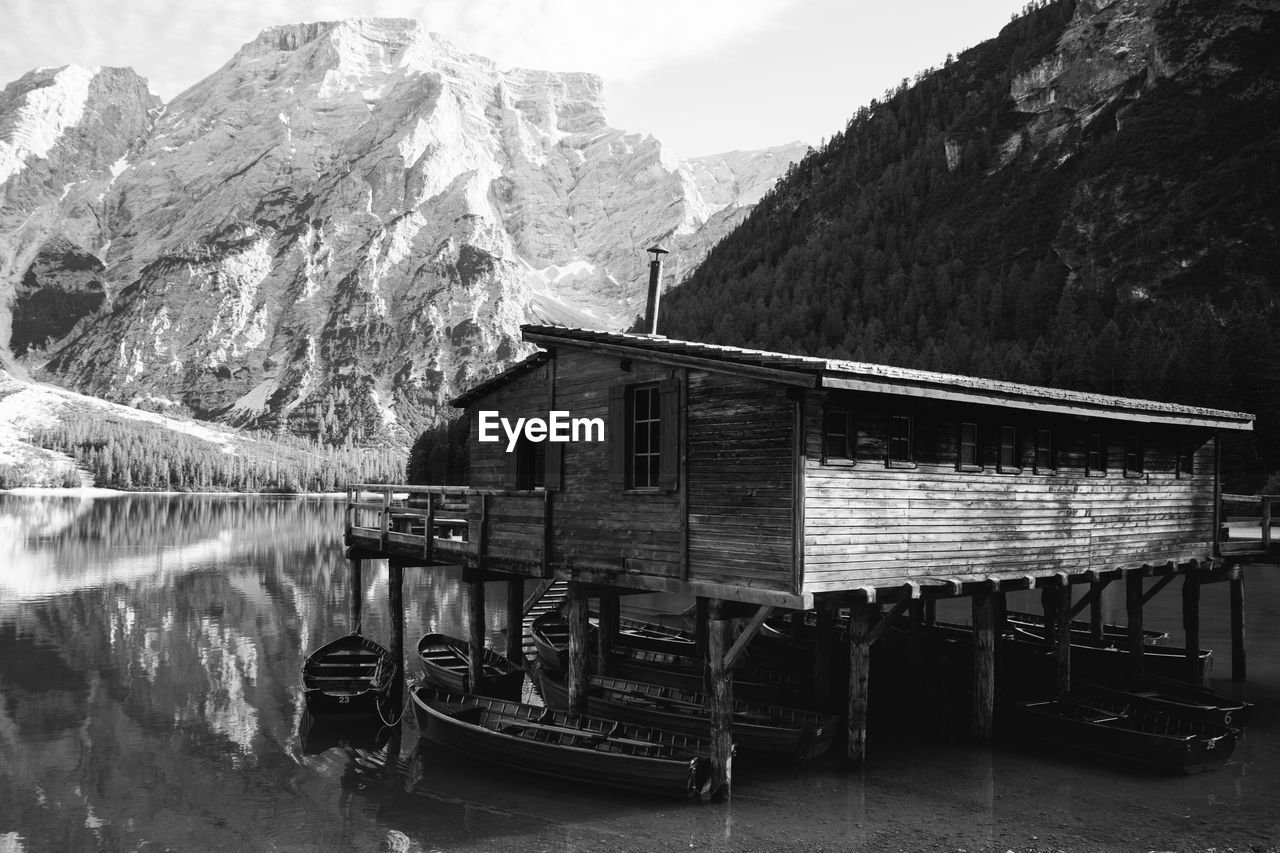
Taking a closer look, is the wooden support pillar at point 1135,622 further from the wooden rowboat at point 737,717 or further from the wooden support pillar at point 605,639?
the wooden support pillar at point 605,639

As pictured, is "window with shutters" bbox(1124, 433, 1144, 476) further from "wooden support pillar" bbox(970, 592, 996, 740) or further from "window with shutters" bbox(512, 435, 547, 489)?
"window with shutters" bbox(512, 435, 547, 489)

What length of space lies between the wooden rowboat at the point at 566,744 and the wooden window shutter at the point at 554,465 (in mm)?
5527

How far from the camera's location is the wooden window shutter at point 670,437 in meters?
19.5

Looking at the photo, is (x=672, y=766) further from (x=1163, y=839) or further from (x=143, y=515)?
(x=143, y=515)

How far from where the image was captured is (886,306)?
148 metres

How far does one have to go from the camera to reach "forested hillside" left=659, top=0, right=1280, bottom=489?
92.7 meters

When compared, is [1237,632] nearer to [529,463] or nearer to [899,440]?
[899,440]

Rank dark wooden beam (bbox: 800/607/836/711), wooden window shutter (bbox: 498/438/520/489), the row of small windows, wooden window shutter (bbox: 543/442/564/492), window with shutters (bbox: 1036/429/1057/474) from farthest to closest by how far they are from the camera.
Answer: dark wooden beam (bbox: 800/607/836/711) → wooden window shutter (bbox: 498/438/520/489) → window with shutters (bbox: 1036/429/1057/474) → wooden window shutter (bbox: 543/442/564/492) → the row of small windows

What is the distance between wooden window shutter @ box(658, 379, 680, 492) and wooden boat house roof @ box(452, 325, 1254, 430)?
2.20 ft

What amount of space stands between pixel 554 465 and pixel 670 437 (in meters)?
4.35

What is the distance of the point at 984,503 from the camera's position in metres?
21.5

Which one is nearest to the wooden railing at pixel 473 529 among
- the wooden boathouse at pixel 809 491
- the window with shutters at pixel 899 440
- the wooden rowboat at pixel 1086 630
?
the wooden boathouse at pixel 809 491

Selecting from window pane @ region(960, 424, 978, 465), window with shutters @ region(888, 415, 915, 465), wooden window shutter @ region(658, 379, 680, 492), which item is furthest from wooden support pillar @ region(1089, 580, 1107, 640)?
wooden window shutter @ region(658, 379, 680, 492)

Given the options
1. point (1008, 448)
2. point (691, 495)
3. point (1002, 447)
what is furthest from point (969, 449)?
point (691, 495)
